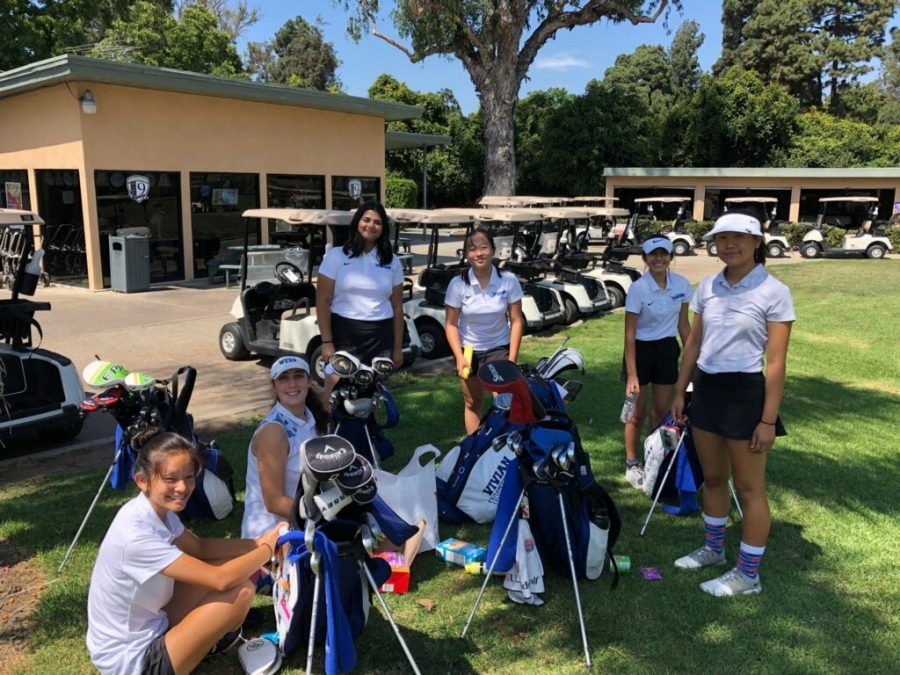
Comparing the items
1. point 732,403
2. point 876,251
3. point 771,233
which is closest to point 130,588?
point 732,403

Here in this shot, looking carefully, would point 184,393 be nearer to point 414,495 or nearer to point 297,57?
point 414,495

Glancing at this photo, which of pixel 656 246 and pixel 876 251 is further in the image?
pixel 876 251

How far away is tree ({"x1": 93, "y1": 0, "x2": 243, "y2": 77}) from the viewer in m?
30.9

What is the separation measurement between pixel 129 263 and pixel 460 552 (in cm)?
1080

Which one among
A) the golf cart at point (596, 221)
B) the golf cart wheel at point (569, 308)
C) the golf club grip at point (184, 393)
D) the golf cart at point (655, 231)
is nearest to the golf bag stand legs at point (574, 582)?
the golf club grip at point (184, 393)

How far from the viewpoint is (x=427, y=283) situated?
927 cm

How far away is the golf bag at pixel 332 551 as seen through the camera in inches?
86.4

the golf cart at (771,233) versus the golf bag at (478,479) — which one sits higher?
the golf cart at (771,233)

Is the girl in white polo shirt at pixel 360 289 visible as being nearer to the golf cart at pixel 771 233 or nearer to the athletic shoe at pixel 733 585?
the athletic shoe at pixel 733 585

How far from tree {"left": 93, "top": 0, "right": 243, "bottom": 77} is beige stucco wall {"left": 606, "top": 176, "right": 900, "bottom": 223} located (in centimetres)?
1842

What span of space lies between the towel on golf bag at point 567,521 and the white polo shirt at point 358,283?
1.49 metres

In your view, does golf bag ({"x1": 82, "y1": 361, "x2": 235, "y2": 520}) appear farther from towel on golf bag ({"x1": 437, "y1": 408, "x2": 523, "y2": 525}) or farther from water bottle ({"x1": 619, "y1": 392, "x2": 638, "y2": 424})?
water bottle ({"x1": 619, "y1": 392, "x2": 638, "y2": 424})

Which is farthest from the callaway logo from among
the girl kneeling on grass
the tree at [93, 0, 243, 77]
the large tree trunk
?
the tree at [93, 0, 243, 77]

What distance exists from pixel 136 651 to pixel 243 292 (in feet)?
18.2
